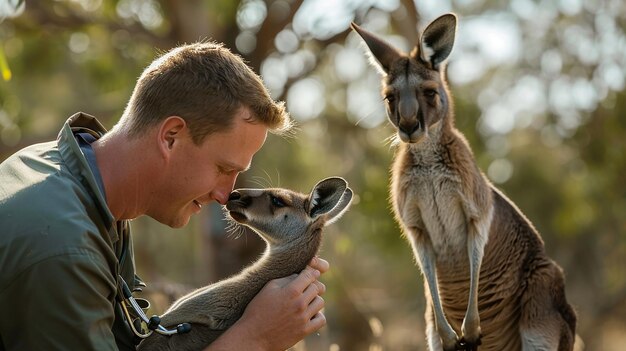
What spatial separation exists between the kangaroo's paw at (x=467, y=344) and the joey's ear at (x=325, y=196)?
1.31 m

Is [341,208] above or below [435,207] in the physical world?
above

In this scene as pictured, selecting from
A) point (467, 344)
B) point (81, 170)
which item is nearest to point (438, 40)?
point (467, 344)

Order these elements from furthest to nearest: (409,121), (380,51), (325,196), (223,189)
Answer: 1. (380,51)
2. (409,121)
3. (325,196)
4. (223,189)

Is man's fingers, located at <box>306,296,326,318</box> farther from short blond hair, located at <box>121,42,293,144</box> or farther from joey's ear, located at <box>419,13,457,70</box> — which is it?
joey's ear, located at <box>419,13,457,70</box>

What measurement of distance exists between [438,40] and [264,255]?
1.71 m

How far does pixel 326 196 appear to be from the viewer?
14.1 ft

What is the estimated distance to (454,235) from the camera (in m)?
5.12

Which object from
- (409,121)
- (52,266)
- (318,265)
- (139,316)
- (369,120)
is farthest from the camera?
(369,120)

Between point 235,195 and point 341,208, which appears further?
point 341,208

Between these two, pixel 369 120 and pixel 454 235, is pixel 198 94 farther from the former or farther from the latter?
pixel 369 120

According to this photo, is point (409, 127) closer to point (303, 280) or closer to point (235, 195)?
point (235, 195)

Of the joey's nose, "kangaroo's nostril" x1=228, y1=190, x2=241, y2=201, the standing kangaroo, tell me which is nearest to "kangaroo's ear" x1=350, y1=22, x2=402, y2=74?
the standing kangaroo

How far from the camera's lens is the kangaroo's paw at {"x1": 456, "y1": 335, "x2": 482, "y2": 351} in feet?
16.5

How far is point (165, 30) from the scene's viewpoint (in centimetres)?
1220
